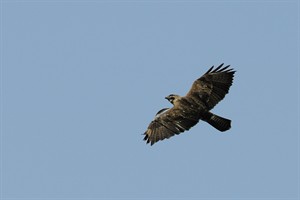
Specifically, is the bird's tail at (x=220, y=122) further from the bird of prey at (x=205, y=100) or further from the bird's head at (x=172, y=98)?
the bird's head at (x=172, y=98)

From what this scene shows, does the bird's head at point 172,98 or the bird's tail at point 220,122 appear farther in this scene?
the bird's head at point 172,98

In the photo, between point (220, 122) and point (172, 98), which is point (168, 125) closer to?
point (172, 98)

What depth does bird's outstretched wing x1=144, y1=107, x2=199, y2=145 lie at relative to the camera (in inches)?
909

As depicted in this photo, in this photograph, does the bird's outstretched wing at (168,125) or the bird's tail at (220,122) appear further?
the bird's outstretched wing at (168,125)

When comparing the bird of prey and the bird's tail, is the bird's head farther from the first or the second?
the bird's tail

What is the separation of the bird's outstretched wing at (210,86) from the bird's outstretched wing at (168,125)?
1.82 ft

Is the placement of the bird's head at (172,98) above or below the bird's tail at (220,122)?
above

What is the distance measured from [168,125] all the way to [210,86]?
147 centimetres

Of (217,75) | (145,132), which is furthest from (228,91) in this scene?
(145,132)

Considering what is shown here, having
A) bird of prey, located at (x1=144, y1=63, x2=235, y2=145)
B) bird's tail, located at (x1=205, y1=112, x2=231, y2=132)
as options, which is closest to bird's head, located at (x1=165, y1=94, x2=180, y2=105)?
bird of prey, located at (x1=144, y1=63, x2=235, y2=145)

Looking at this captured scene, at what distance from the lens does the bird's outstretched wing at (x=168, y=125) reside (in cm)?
2309

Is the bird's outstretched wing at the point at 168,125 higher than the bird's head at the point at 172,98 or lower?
lower

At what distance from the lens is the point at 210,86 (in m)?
22.9

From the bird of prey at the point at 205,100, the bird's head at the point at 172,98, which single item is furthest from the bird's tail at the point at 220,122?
the bird's head at the point at 172,98
